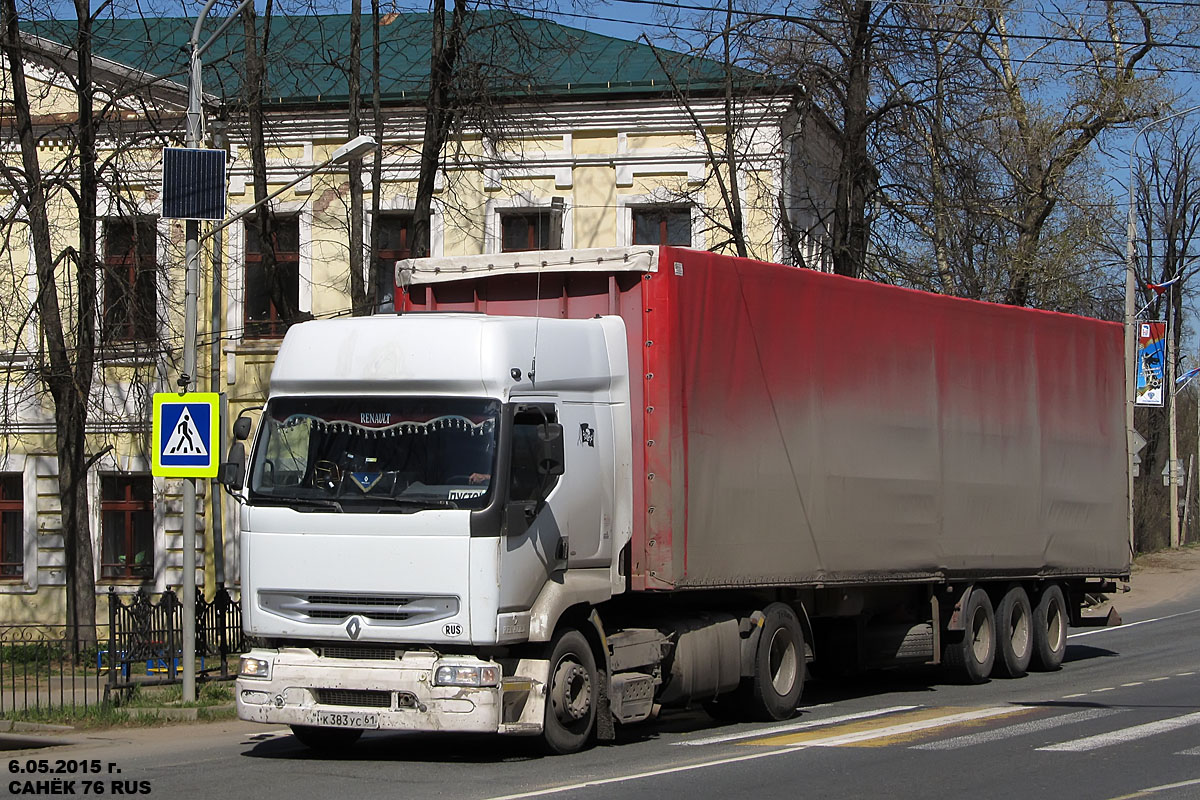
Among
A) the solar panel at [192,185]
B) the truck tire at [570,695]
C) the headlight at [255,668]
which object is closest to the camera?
the headlight at [255,668]

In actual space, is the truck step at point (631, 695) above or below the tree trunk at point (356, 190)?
below

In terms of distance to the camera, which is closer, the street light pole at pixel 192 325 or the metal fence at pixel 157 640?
the street light pole at pixel 192 325

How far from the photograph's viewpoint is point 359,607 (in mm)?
10695

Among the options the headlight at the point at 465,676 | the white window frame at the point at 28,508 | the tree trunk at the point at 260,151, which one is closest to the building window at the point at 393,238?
the tree trunk at the point at 260,151

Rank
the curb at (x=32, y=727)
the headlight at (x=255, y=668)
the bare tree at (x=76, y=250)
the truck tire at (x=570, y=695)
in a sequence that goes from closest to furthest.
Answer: the headlight at (x=255, y=668)
the truck tire at (x=570, y=695)
the curb at (x=32, y=727)
the bare tree at (x=76, y=250)

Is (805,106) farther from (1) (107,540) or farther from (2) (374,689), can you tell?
(2) (374,689)

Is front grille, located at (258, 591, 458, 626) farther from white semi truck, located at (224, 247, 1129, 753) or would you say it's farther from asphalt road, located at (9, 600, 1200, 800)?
asphalt road, located at (9, 600, 1200, 800)

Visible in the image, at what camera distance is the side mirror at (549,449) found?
1095 cm

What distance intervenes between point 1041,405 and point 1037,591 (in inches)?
90.8

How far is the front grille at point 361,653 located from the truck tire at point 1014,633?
29.5ft

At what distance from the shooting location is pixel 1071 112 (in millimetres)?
35281

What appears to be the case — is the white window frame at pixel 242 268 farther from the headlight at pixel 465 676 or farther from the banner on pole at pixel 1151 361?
the banner on pole at pixel 1151 361

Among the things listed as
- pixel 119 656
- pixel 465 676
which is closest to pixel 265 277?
pixel 119 656

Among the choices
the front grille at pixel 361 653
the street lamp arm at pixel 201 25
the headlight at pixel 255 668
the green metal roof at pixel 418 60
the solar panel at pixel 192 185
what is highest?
the green metal roof at pixel 418 60
